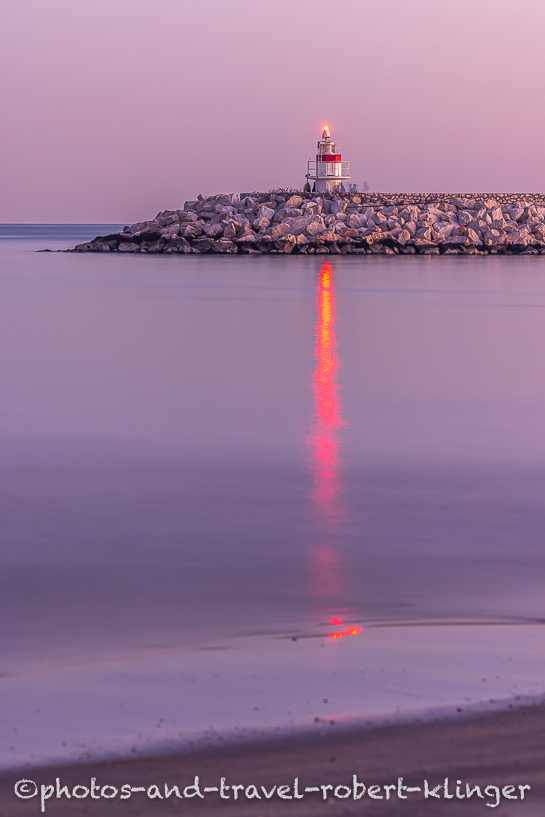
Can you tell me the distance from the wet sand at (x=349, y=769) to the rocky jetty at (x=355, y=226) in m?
46.8

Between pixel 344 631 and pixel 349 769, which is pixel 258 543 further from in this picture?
pixel 349 769

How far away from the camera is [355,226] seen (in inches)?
1948

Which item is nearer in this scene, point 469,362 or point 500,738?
point 500,738

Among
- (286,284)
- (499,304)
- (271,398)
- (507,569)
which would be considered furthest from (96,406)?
(286,284)

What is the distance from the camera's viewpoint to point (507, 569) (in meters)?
4.73

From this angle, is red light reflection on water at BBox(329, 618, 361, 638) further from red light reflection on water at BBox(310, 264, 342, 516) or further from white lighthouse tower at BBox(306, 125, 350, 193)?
white lighthouse tower at BBox(306, 125, 350, 193)

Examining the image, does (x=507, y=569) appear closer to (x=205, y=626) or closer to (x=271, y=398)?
(x=205, y=626)

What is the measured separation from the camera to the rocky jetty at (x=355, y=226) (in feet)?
161

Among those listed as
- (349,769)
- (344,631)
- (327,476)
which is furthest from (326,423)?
(349,769)

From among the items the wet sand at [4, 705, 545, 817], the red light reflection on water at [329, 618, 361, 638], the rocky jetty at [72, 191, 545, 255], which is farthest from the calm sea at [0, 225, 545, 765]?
the rocky jetty at [72, 191, 545, 255]

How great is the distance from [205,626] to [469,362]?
1073cm

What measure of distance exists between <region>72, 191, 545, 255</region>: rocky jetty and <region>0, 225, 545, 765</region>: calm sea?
35.8 m

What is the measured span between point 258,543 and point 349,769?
8.56ft

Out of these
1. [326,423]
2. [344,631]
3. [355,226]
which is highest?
[355,226]
